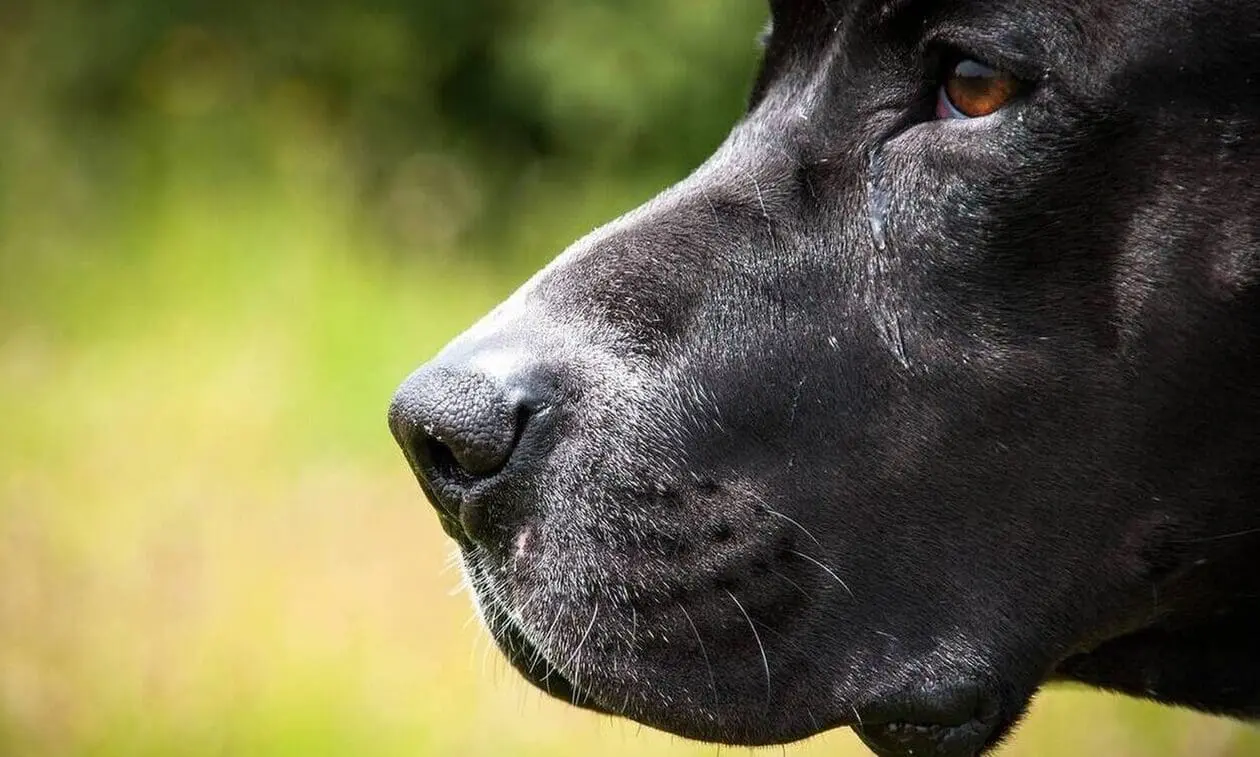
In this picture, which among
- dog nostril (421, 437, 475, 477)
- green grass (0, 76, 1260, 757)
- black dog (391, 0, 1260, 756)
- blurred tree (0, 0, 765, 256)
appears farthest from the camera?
blurred tree (0, 0, 765, 256)

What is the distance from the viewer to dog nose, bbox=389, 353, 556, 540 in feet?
7.59

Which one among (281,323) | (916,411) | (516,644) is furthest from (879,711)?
(281,323)

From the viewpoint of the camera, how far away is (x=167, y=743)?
4.51m

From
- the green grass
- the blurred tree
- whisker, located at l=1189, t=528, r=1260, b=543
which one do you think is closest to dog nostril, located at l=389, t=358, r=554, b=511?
the green grass

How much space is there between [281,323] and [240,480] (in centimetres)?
144

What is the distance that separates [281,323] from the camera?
7.35 m

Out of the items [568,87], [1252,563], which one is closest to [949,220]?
[1252,563]

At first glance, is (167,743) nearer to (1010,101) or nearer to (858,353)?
(858,353)

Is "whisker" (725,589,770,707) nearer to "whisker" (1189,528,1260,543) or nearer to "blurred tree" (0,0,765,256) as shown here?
"whisker" (1189,528,1260,543)

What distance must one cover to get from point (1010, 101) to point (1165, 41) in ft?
0.82

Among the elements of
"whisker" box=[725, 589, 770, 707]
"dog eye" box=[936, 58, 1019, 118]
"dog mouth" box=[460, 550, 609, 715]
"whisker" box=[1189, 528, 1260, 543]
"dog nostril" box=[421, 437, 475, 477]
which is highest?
"dog eye" box=[936, 58, 1019, 118]

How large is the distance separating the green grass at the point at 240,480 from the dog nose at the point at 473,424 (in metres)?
0.56

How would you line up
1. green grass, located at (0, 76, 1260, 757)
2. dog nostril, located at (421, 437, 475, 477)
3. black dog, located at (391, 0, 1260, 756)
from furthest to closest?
green grass, located at (0, 76, 1260, 757) → dog nostril, located at (421, 437, 475, 477) → black dog, located at (391, 0, 1260, 756)

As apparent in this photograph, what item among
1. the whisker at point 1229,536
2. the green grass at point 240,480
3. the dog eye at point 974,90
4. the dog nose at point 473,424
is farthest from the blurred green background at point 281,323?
the dog eye at point 974,90
